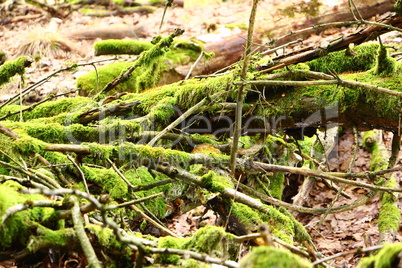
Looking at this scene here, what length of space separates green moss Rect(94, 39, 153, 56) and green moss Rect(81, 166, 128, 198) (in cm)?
456

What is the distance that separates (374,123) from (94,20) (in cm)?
1053

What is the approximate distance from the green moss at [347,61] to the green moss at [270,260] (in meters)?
3.18

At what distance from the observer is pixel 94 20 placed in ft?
39.8

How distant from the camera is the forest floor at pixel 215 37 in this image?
4.52m

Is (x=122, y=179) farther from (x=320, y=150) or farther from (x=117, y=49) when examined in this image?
(x=117, y=49)

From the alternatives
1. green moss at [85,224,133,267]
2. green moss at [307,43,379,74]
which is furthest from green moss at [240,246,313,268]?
green moss at [307,43,379,74]

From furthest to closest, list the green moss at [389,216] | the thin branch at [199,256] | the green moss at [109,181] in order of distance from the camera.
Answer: the green moss at [389,216] < the green moss at [109,181] < the thin branch at [199,256]

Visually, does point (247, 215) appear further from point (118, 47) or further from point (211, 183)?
point (118, 47)

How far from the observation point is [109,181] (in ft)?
9.41

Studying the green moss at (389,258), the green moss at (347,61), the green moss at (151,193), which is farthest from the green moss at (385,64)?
the green moss at (389,258)

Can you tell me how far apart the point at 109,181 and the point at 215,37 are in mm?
5155

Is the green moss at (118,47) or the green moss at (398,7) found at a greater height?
the green moss at (398,7)

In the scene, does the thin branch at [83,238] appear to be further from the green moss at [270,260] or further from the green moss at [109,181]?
the green moss at [109,181]

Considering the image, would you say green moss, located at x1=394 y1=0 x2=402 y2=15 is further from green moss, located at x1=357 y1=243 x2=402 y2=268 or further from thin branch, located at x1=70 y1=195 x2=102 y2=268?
thin branch, located at x1=70 y1=195 x2=102 y2=268
